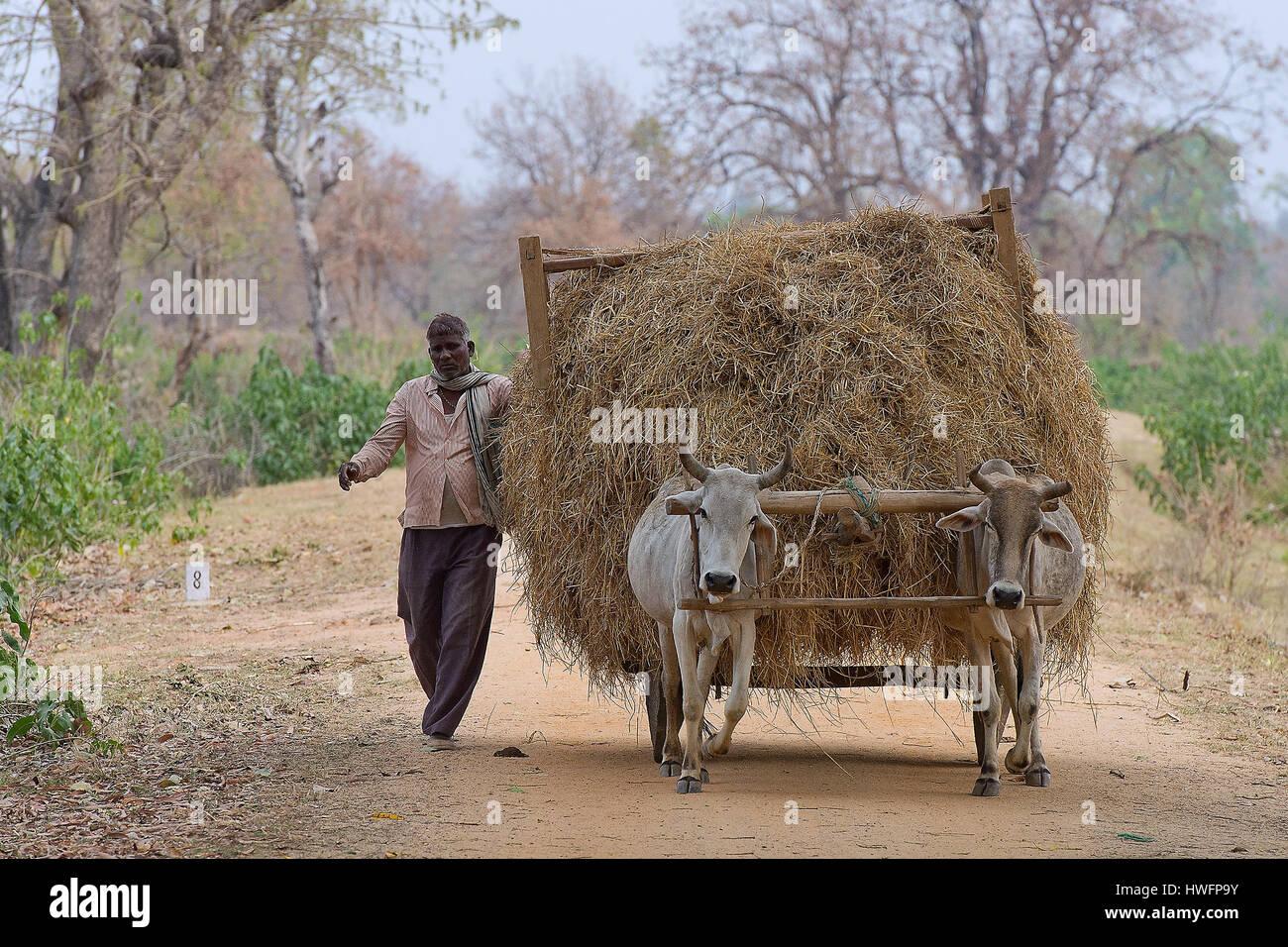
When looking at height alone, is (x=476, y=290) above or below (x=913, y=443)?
above

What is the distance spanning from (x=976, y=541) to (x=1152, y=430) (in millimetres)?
12144

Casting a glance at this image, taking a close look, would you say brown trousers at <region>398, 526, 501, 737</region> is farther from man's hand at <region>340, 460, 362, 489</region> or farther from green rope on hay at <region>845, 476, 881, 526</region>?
green rope on hay at <region>845, 476, 881, 526</region>

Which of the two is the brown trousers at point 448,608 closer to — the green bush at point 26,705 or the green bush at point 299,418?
the green bush at point 26,705

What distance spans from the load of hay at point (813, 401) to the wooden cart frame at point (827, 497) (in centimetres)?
6

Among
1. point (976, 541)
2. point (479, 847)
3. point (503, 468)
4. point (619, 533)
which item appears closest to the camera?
point (479, 847)

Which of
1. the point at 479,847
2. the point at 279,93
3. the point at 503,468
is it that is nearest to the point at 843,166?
the point at 279,93

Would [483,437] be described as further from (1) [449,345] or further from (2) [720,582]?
(2) [720,582]

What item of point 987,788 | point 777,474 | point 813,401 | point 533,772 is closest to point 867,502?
point 777,474

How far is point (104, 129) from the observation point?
15539 millimetres

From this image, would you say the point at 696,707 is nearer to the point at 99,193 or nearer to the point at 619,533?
the point at 619,533

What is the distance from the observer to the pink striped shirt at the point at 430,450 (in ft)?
20.7

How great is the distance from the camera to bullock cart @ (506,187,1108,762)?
4914 millimetres

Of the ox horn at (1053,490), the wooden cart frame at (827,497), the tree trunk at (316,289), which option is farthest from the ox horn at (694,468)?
the tree trunk at (316,289)

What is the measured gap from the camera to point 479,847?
4445 mm
